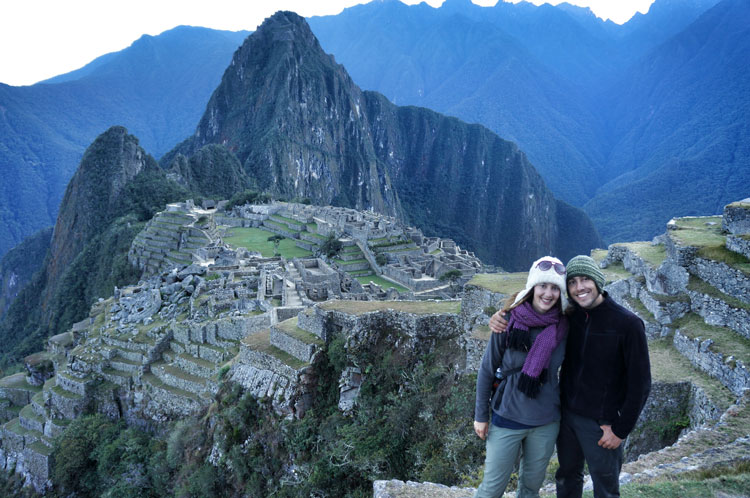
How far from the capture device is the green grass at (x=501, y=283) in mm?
9633

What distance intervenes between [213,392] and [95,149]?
9510cm

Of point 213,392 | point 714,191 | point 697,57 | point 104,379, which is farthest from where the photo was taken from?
point 697,57

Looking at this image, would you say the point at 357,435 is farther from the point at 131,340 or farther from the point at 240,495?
the point at 131,340

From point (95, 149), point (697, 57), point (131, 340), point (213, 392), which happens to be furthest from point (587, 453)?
point (697, 57)

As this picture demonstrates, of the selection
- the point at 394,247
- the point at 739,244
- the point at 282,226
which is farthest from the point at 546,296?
the point at 282,226

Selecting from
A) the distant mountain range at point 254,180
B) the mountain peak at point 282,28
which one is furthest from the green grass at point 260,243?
the mountain peak at point 282,28

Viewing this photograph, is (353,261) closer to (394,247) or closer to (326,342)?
(394,247)

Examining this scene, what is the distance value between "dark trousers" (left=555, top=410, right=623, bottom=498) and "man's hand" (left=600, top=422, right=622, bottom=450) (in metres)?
0.08

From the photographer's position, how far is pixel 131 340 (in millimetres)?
17375

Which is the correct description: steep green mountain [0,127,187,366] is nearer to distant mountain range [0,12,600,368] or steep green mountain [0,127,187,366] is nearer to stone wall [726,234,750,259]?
distant mountain range [0,12,600,368]

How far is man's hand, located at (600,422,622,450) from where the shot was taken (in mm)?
3836

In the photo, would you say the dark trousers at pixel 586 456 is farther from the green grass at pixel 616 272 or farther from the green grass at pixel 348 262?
the green grass at pixel 348 262

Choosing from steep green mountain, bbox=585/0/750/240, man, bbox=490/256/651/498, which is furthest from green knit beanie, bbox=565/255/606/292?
steep green mountain, bbox=585/0/750/240

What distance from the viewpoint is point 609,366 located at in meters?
3.85
